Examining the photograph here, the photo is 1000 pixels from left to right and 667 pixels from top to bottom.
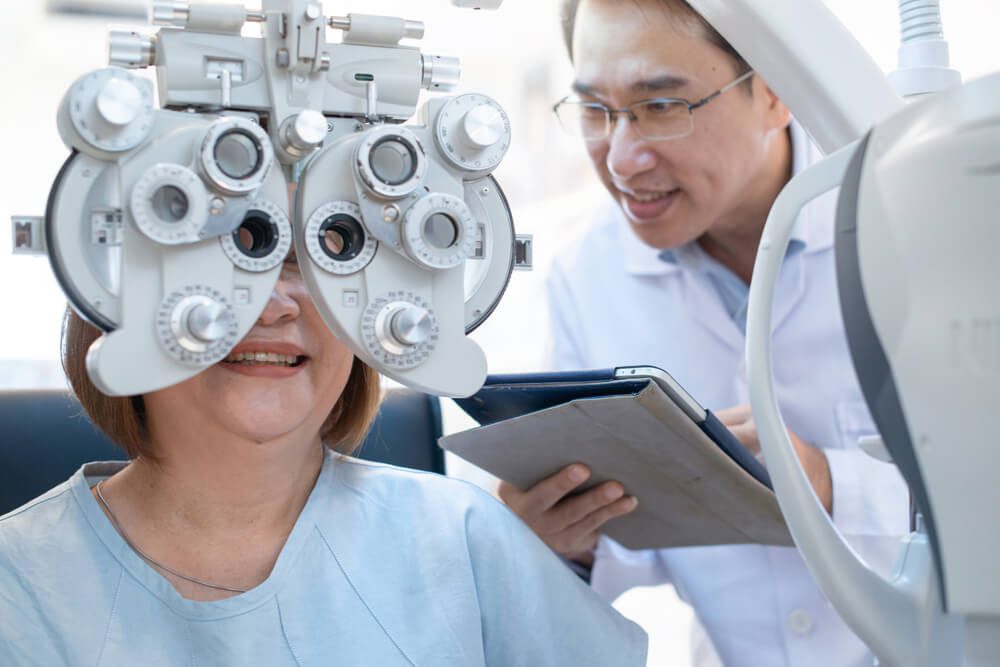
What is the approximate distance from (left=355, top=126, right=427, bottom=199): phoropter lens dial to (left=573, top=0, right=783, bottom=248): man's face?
0.84 meters

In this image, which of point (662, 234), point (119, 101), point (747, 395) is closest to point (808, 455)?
point (747, 395)

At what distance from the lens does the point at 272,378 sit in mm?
1092

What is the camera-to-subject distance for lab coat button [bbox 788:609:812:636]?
159 cm

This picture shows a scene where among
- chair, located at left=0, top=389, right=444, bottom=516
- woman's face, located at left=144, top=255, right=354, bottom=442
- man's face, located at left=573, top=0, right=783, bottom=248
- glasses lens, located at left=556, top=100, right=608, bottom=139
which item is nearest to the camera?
woman's face, located at left=144, top=255, right=354, bottom=442

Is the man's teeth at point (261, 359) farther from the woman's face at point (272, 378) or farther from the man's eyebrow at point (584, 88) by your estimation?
the man's eyebrow at point (584, 88)

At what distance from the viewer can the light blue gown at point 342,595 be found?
3.63 feet

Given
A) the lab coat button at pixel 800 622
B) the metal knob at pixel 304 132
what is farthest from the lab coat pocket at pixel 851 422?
the metal knob at pixel 304 132

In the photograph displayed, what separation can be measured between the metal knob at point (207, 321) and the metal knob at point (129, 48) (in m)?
0.18

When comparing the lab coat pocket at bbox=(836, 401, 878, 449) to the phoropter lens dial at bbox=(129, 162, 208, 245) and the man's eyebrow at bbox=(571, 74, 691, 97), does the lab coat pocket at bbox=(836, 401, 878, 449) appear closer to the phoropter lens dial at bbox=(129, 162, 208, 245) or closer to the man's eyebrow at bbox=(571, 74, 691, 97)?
the man's eyebrow at bbox=(571, 74, 691, 97)

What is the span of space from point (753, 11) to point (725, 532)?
2.27 ft

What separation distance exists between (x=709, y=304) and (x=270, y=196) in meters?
Answer: 1.07

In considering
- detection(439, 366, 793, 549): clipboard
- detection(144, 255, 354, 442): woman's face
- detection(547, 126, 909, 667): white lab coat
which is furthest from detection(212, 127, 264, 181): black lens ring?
detection(547, 126, 909, 667): white lab coat

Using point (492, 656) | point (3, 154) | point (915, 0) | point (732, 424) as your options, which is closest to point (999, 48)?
point (732, 424)

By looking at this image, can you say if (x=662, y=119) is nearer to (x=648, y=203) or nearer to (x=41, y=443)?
(x=648, y=203)
